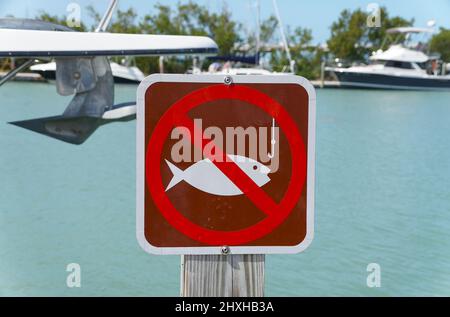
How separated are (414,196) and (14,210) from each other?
220 inches

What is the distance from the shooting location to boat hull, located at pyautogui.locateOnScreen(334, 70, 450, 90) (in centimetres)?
5075

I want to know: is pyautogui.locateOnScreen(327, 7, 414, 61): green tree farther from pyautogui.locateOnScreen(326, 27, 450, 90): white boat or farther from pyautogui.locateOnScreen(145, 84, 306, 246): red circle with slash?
pyautogui.locateOnScreen(145, 84, 306, 246): red circle with slash

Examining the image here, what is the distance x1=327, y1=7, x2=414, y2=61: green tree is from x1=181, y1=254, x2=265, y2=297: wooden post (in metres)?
51.6

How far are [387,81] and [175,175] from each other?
50.2 metres

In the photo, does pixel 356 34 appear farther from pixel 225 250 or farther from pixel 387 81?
pixel 225 250

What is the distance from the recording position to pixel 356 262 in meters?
8.49

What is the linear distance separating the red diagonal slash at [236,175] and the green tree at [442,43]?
2258 inches

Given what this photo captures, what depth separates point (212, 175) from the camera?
74.3 inches
